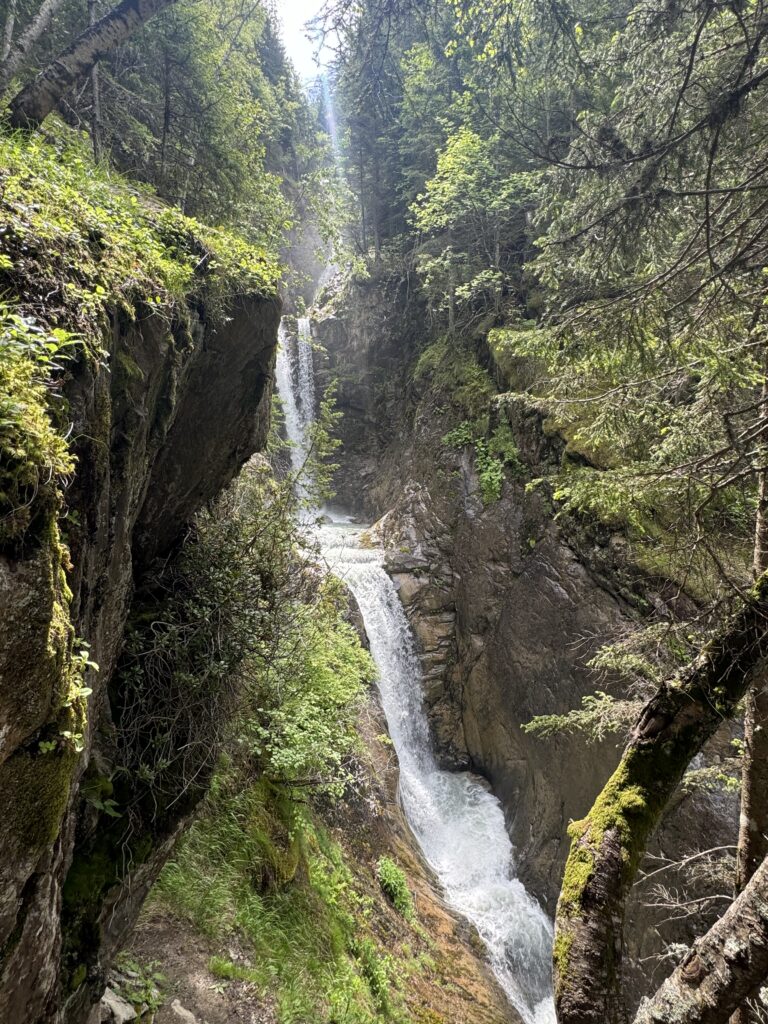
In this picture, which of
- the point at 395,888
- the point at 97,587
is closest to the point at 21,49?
the point at 97,587

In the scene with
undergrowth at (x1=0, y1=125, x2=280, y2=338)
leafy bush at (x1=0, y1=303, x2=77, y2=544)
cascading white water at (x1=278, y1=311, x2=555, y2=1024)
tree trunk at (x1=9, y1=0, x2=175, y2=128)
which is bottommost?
cascading white water at (x1=278, y1=311, x2=555, y2=1024)

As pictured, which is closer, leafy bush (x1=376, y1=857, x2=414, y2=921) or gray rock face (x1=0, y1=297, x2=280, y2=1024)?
gray rock face (x1=0, y1=297, x2=280, y2=1024)

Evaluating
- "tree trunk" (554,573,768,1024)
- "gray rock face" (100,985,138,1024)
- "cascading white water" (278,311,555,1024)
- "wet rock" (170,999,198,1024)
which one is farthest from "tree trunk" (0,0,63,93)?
"wet rock" (170,999,198,1024)

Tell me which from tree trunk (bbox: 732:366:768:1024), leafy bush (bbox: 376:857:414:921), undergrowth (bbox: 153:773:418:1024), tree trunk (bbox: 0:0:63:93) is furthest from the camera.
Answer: leafy bush (bbox: 376:857:414:921)

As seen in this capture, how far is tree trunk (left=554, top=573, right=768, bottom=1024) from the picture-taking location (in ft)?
7.18

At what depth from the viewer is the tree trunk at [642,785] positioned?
86.2 inches

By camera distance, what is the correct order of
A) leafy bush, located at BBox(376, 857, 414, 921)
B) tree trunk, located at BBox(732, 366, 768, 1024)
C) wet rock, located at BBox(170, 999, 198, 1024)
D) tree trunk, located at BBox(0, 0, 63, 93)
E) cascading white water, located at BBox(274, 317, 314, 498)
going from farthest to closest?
cascading white water, located at BBox(274, 317, 314, 498), leafy bush, located at BBox(376, 857, 414, 921), tree trunk, located at BBox(0, 0, 63, 93), wet rock, located at BBox(170, 999, 198, 1024), tree trunk, located at BBox(732, 366, 768, 1024)

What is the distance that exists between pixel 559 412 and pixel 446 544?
7498 mm

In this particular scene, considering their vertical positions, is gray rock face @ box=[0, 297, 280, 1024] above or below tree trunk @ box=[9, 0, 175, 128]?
below

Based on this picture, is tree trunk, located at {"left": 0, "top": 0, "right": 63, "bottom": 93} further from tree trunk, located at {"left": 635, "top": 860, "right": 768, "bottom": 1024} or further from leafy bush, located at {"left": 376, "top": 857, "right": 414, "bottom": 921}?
leafy bush, located at {"left": 376, "top": 857, "right": 414, "bottom": 921}

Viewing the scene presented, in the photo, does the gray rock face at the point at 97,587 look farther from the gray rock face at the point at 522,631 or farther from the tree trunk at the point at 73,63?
the gray rock face at the point at 522,631

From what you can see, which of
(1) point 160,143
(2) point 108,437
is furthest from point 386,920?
(1) point 160,143

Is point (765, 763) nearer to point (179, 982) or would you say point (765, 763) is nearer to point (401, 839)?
point (179, 982)

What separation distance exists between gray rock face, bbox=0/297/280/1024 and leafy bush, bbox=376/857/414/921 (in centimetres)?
445
